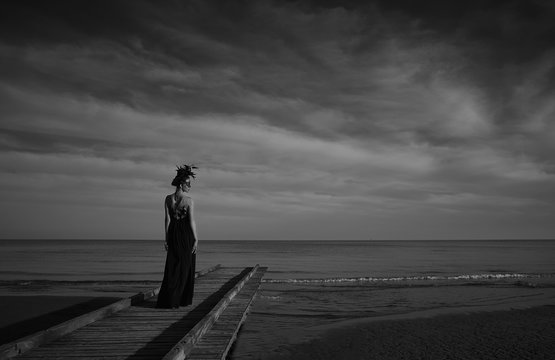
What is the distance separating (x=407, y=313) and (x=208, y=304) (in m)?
6.77

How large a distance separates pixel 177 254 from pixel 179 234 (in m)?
0.40

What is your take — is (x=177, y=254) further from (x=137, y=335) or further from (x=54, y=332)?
(x=54, y=332)

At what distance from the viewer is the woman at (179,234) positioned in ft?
27.2

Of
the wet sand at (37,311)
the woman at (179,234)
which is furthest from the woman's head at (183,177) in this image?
the wet sand at (37,311)

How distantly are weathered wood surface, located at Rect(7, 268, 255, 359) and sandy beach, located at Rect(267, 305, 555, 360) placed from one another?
2369 millimetres

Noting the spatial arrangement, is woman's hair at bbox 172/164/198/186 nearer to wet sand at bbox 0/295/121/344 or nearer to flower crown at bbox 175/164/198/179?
flower crown at bbox 175/164/198/179

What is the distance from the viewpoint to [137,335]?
632 centimetres

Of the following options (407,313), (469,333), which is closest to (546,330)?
(469,333)

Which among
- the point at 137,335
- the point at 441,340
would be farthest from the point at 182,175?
the point at 441,340

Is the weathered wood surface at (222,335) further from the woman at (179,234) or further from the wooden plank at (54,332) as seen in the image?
the wooden plank at (54,332)

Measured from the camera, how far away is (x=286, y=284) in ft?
67.8

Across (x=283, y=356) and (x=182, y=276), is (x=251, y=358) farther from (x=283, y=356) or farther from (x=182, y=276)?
(x=182, y=276)

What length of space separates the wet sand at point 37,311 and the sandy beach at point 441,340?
607 centimetres

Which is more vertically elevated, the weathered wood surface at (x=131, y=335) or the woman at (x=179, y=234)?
the woman at (x=179, y=234)
